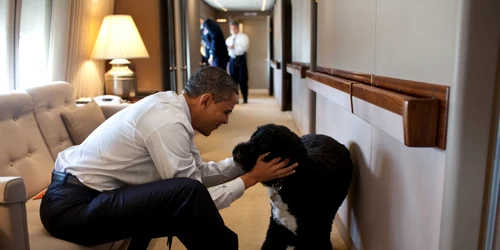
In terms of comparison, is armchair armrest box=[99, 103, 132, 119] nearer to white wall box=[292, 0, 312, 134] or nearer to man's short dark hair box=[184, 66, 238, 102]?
man's short dark hair box=[184, 66, 238, 102]

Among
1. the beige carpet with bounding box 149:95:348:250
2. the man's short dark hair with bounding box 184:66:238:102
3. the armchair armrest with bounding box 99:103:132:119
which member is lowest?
the beige carpet with bounding box 149:95:348:250

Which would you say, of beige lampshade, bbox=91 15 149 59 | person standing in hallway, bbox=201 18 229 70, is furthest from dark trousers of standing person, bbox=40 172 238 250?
person standing in hallway, bbox=201 18 229 70

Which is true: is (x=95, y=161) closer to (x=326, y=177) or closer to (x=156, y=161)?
(x=156, y=161)

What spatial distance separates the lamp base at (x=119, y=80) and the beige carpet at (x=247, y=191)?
3.21 feet

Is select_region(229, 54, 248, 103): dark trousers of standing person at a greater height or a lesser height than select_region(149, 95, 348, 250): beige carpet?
greater

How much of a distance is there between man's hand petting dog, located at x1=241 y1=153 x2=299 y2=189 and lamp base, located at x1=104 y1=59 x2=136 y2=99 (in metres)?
2.18

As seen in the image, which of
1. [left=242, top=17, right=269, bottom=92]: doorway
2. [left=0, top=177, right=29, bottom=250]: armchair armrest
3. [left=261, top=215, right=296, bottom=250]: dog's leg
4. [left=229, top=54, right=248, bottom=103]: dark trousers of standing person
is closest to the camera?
[left=0, top=177, right=29, bottom=250]: armchair armrest

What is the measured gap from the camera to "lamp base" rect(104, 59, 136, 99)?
133 inches

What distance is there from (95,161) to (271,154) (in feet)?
2.11

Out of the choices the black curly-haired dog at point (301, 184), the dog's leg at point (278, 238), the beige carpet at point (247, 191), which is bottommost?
the beige carpet at point (247, 191)

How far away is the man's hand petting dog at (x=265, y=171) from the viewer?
1528 mm

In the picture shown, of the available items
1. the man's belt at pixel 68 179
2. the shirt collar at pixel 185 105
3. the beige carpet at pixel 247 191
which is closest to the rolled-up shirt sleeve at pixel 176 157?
the shirt collar at pixel 185 105

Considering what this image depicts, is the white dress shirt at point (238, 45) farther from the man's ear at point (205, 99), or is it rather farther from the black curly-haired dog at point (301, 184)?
the man's ear at point (205, 99)

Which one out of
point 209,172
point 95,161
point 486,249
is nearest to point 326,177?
point 209,172
